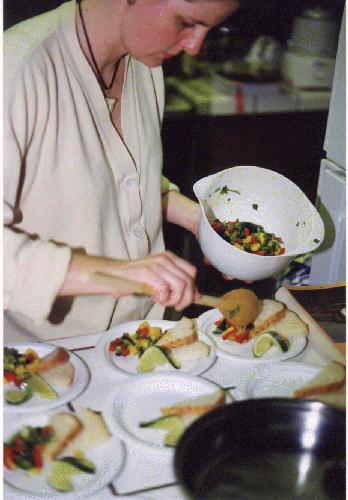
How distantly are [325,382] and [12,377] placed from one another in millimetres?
337

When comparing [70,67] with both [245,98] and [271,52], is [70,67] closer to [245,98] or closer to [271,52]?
[245,98]

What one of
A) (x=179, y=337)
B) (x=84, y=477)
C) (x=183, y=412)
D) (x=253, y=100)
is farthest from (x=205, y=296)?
(x=253, y=100)

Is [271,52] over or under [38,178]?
under

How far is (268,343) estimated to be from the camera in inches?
29.3

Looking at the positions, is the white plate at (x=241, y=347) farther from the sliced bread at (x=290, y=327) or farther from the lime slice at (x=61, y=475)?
the lime slice at (x=61, y=475)

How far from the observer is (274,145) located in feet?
5.35

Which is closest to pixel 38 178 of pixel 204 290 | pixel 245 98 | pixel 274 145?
pixel 204 290

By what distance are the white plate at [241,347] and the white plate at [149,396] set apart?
0.08m

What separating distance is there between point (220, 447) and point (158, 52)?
495mm

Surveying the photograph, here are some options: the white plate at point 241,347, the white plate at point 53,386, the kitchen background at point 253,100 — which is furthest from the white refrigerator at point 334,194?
the white plate at point 53,386

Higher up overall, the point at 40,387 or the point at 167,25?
the point at 167,25

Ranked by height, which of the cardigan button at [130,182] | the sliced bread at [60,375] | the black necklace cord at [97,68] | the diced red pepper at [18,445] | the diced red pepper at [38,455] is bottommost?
the sliced bread at [60,375]

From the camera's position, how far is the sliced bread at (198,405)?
615 mm

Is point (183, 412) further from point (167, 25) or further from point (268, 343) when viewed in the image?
point (167, 25)
